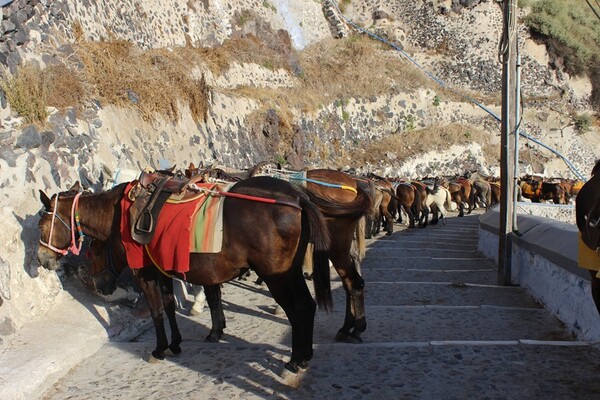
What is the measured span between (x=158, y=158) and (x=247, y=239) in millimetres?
7678

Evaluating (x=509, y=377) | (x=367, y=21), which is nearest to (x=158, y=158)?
(x=509, y=377)

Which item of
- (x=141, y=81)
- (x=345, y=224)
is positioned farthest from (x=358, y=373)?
(x=141, y=81)

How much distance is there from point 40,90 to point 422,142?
29797 mm

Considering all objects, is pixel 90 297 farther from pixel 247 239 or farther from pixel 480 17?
pixel 480 17

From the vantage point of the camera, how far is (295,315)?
460 centimetres

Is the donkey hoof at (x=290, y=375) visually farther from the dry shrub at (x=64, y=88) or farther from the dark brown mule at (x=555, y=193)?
the dark brown mule at (x=555, y=193)

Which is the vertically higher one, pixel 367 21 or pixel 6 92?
pixel 367 21

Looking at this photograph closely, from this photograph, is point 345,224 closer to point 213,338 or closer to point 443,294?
point 213,338

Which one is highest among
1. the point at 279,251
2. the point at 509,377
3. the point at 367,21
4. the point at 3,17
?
the point at 367,21

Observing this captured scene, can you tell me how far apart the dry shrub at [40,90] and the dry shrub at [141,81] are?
0.97 m

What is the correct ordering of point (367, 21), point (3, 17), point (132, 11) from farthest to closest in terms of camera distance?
point (367, 21) < point (132, 11) < point (3, 17)

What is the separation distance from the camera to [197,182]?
5188 millimetres

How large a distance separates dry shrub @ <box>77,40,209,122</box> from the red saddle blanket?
5.67 m

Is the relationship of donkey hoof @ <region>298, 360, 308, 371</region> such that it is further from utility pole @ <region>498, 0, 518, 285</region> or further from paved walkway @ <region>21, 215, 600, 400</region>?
utility pole @ <region>498, 0, 518, 285</region>
